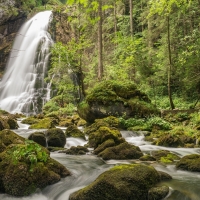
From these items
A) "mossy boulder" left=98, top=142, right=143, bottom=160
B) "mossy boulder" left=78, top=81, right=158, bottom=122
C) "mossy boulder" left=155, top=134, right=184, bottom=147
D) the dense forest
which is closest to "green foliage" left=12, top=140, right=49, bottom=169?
"mossy boulder" left=98, top=142, right=143, bottom=160

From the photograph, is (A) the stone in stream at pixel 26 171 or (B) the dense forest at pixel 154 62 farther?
(B) the dense forest at pixel 154 62

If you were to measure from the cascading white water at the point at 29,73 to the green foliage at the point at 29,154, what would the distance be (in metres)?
20.6

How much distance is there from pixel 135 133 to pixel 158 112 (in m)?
3.36

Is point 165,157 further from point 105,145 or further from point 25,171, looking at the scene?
point 25,171

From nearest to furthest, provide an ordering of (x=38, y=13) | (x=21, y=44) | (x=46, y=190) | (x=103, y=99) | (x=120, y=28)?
(x=46, y=190) < (x=103, y=99) < (x=120, y=28) < (x=21, y=44) < (x=38, y=13)

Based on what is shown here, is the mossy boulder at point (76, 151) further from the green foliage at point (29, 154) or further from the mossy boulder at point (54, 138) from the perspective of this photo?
the green foliage at point (29, 154)

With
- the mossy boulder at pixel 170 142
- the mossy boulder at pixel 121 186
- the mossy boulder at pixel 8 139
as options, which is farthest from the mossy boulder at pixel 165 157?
the mossy boulder at pixel 8 139

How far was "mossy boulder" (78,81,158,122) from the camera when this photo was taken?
1420 centimetres

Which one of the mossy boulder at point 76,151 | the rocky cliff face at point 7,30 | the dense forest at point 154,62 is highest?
the rocky cliff face at point 7,30

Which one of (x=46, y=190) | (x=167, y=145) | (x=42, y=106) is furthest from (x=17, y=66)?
(x=46, y=190)

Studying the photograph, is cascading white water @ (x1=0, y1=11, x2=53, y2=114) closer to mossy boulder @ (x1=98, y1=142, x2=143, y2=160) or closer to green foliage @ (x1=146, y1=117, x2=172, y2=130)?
green foliage @ (x1=146, y1=117, x2=172, y2=130)

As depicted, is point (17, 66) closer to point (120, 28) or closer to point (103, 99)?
point (120, 28)

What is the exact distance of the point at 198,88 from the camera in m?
18.3

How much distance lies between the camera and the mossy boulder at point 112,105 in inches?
559
